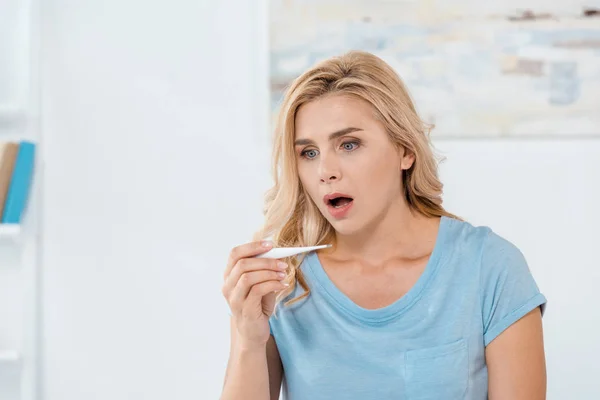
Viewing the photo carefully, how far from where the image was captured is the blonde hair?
4.72 ft

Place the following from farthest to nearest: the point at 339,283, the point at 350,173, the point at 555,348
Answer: the point at 555,348 < the point at 339,283 < the point at 350,173

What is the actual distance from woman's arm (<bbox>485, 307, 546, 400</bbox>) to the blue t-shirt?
20mm

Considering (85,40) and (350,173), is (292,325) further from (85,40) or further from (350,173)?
(85,40)

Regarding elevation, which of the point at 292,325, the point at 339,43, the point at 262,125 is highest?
the point at 339,43

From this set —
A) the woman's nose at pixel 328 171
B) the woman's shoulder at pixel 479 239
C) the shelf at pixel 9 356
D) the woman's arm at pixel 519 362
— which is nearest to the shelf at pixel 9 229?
the shelf at pixel 9 356

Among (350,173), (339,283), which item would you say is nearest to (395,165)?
(350,173)

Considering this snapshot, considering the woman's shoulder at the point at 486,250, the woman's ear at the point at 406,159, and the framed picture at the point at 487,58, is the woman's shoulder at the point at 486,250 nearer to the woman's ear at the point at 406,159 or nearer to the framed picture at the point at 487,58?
the woman's ear at the point at 406,159

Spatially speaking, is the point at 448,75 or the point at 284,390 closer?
the point at 284,390

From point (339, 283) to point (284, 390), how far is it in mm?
243

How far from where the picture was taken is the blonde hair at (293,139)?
144 centimetres

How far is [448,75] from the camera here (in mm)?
2371

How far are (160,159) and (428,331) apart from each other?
1.27m

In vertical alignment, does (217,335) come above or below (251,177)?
below

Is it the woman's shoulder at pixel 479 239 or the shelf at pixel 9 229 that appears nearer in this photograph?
the woman's shoulder at pixel 479 239
